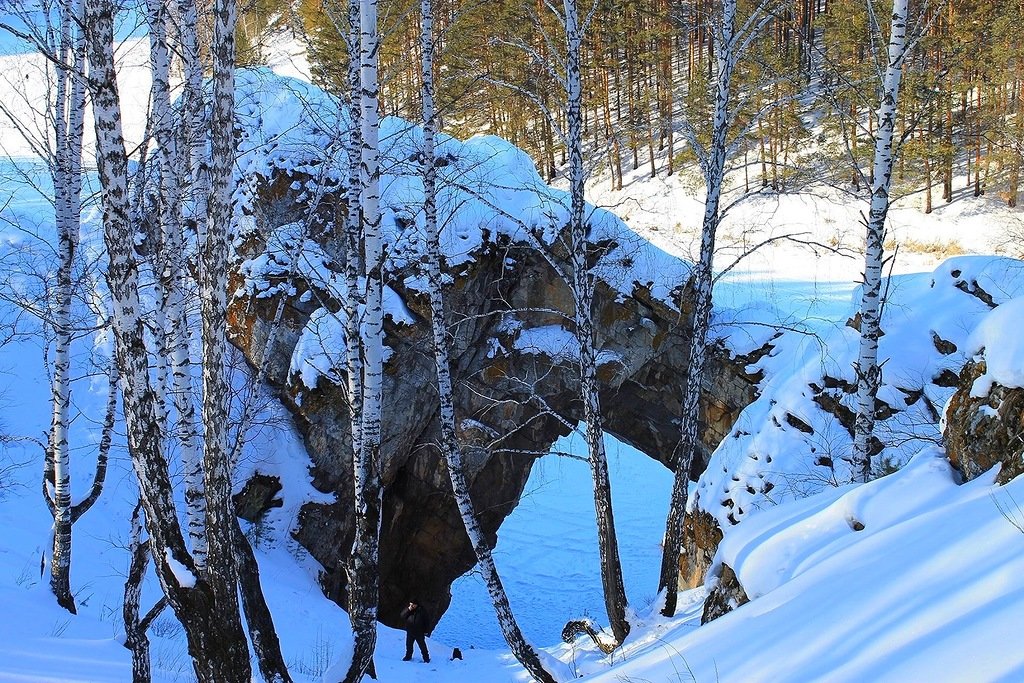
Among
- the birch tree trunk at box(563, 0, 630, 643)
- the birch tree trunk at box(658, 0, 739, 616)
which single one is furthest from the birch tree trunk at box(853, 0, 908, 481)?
the birch tree trunk at box(563, 0, 630, 643)

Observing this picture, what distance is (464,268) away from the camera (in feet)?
43.5

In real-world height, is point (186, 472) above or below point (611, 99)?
below

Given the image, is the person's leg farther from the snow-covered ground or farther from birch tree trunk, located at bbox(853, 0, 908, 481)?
birch tree trunk, located at bbox(853, 0, 908, 481)

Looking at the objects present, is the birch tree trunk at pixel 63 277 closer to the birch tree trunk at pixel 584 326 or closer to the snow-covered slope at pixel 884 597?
the birch tree trunk at pixel 584 326

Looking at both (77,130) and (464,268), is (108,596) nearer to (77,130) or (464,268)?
(77,130)

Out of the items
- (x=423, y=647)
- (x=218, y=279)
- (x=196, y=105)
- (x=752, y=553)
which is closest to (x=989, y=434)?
(x=752, y=553)

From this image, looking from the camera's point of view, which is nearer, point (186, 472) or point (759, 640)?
point (759, 640)

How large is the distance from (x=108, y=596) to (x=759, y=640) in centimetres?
989

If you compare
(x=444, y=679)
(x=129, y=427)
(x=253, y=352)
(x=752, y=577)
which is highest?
(x=129, y=427)

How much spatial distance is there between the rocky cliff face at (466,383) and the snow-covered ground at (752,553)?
81 centimetres

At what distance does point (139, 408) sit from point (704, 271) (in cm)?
573

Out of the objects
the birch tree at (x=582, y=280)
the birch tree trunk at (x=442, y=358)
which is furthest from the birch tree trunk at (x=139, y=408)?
the birch tree at (x=582, y=280)

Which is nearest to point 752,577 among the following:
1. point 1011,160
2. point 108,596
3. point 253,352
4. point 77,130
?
point 77,130

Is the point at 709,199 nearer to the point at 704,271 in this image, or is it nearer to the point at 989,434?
the point at 704,271
